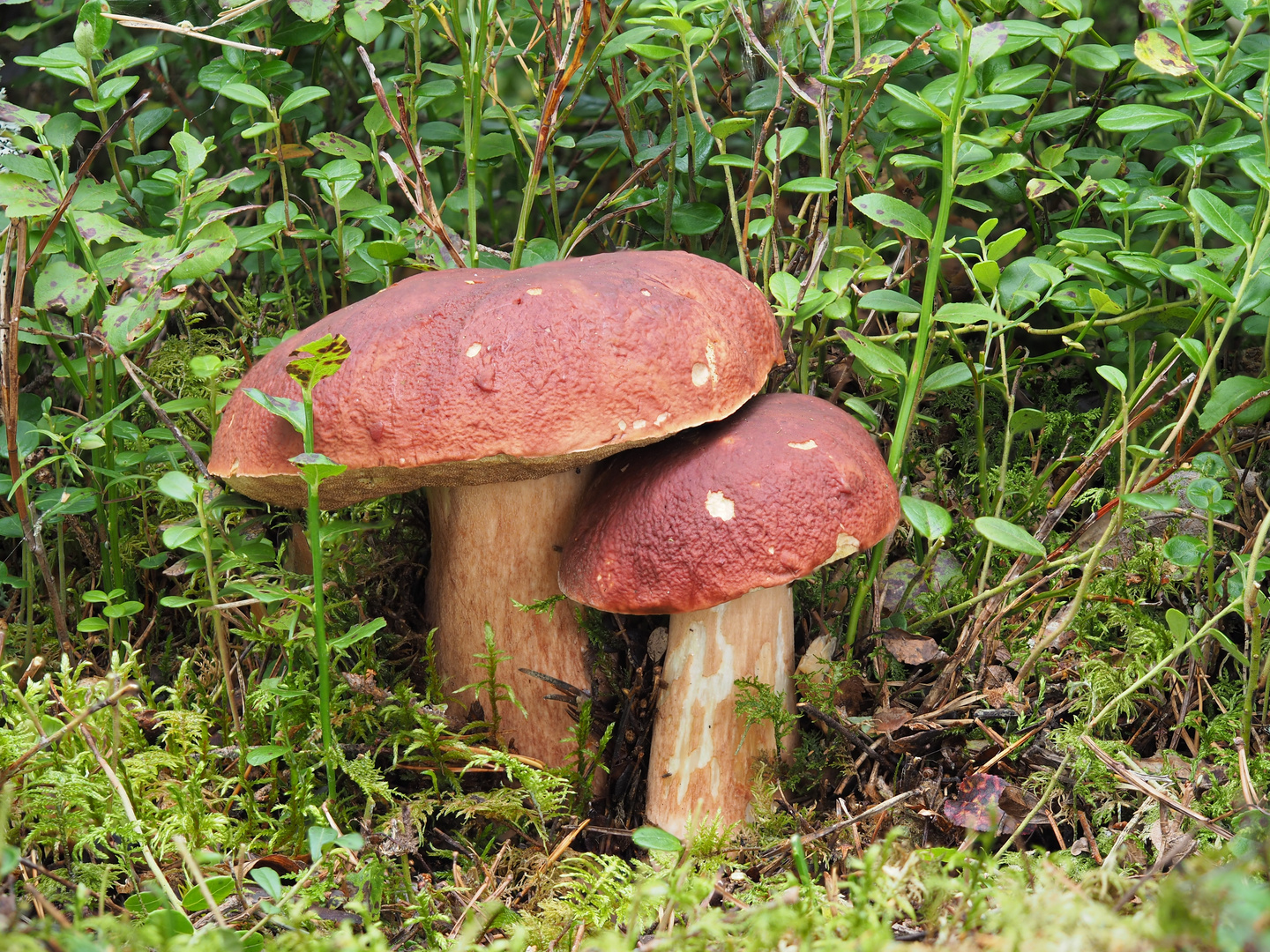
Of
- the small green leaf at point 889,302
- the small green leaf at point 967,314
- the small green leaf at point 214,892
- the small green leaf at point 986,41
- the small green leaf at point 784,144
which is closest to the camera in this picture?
the small green leaf at point 214,892

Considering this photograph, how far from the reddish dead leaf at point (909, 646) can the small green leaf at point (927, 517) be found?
397mm

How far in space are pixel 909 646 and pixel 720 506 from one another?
693 mm

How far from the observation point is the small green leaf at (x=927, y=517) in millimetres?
1748

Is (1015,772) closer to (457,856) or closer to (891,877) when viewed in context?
(891,877)

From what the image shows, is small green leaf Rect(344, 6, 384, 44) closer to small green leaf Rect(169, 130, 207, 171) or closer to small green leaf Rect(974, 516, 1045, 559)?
small green leaf Rect(169, 130, 207, 171)

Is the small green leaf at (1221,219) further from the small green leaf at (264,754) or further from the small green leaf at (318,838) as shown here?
the small green leaf at (264,754)

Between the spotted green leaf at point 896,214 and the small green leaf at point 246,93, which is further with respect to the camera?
the small green leaf at point 246,93

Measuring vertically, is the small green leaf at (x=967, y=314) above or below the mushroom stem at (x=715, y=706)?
above

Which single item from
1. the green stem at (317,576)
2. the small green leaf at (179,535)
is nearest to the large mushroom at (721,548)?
the green stem at (317,576)

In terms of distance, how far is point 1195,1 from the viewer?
2.08 metres

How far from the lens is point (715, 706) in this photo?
1984 mm

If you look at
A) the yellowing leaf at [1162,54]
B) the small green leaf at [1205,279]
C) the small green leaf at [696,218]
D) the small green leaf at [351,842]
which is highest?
the yellowing leaf at [1162,54]

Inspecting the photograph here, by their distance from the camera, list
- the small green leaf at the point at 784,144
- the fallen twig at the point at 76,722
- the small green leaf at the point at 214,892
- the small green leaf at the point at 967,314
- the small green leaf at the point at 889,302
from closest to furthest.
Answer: the fallen twig at the point at 76,722
the small green leaf at the point at 214,892
the small green leaf at the point at 967,314
the small green leaf at the point at 889,302
the small green leaf at the point at 784,144

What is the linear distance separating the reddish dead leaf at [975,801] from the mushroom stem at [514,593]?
852 mm
